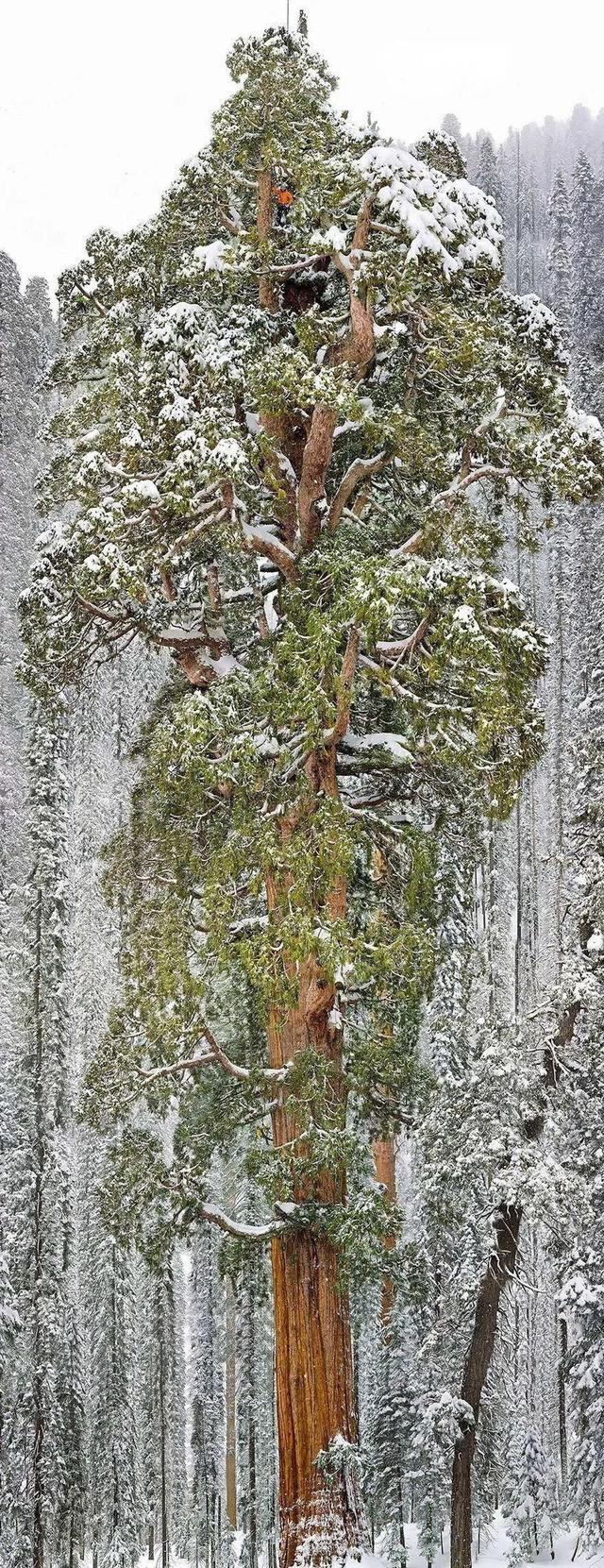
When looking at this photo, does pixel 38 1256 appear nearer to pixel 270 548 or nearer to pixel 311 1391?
pixel 311 1391

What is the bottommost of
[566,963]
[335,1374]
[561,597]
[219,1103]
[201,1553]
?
[201,1553]

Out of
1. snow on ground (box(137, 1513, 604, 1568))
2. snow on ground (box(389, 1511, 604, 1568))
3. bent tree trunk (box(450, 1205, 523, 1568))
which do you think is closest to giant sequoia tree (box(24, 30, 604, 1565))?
bent tree trunk (box(450, 1205, 523, 1568))

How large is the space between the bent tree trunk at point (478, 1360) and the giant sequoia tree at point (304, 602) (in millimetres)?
5445

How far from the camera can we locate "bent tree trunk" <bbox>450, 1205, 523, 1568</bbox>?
15219mm

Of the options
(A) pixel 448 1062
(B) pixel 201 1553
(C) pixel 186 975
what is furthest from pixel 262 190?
(B) pixel 201 1553

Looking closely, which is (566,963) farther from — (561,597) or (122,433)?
(561,597)

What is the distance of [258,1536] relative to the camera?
120 feet

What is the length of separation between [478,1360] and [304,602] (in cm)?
1001

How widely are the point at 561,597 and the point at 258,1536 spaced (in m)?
27.1

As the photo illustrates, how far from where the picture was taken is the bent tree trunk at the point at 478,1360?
1522 cm

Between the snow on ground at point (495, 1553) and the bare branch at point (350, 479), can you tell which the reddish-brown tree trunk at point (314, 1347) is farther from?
the snow on ground at point (495, 1553)

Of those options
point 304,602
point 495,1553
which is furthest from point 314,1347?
point 495,1553

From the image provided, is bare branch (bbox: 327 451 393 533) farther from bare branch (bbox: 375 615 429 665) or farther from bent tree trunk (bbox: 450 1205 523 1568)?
bent tree trunk (bbox: 450 1205 523 1568)

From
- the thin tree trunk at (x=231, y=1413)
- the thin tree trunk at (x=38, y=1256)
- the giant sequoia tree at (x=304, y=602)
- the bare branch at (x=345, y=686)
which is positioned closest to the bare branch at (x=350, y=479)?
the giant sequoia tree at (x=304, y=602)
